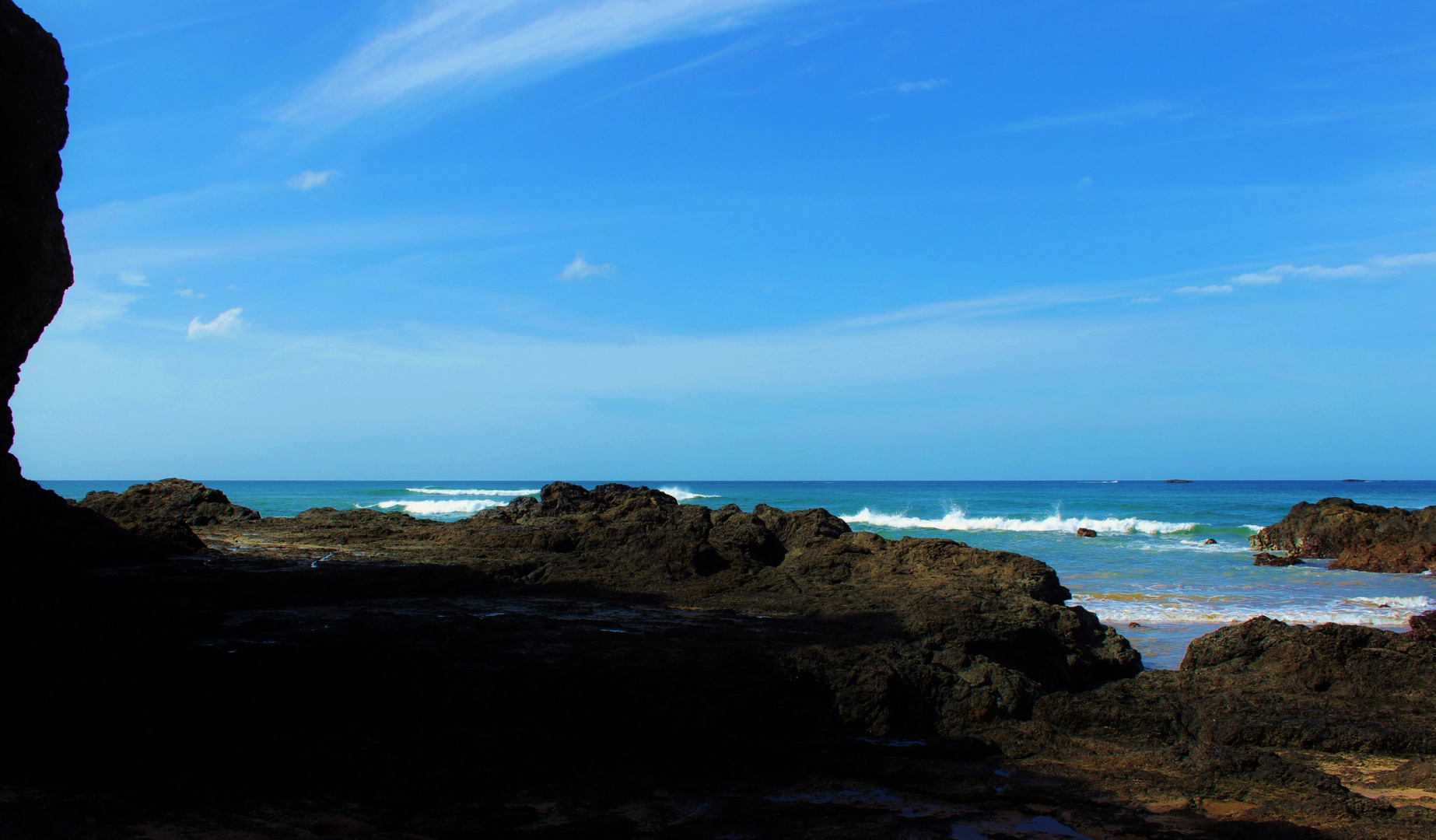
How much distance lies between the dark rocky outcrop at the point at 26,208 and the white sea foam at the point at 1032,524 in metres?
29.8

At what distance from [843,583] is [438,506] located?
44.3m

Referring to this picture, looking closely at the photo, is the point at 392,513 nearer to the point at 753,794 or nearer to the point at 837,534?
the point at 837,534

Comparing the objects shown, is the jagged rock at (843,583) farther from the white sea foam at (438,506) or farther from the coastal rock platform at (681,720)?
the white sea foam at (438,506)

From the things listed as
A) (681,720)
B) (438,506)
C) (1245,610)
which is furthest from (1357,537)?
(438,506)

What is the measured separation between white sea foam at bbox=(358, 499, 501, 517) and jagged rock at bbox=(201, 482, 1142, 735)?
96.2ft

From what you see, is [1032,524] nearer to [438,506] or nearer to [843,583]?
[843,583]

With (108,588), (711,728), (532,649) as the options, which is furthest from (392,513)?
(711,728)

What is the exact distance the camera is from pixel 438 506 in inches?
1975

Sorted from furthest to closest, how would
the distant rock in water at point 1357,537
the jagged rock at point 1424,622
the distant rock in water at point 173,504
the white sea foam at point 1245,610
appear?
the distant rock in water at point 1357,537, the distant rock in water at point 173,504, the white sea foam at point 1245,610, the jagged rock at point 1424,622

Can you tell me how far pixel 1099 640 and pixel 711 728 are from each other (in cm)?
396

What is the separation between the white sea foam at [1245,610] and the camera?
11.4 metres

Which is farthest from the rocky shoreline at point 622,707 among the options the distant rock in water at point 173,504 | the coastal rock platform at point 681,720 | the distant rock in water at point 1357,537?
the distant rock in water at point 1357,537

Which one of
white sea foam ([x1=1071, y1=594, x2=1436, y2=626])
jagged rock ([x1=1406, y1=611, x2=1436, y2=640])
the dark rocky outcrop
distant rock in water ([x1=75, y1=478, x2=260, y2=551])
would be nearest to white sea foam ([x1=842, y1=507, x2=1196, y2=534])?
white sea foam ([x1=1071, y1=594, x2=1436, y2=626])

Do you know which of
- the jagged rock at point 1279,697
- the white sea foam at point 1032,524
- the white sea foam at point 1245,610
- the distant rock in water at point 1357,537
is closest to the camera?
the jagged rock at point 1279,697
